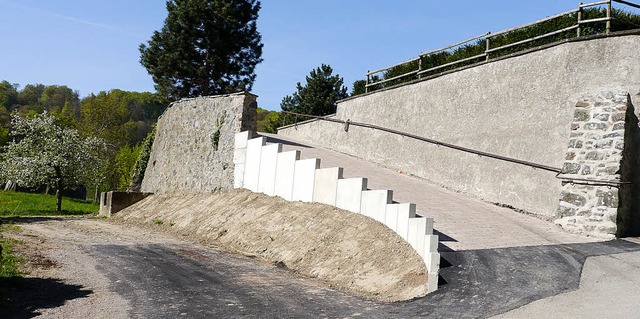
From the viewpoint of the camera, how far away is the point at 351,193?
488 inches

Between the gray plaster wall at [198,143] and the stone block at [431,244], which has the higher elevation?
the gray plaster wall at [198,143]

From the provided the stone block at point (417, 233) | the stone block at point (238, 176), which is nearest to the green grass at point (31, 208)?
the stone block at point (238, 176)

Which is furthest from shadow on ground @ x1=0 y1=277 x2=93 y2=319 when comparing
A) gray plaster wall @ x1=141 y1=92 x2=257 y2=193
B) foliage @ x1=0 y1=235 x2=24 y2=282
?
gray plaster wall @ x1=141 y1=92 x2=257 y2=193

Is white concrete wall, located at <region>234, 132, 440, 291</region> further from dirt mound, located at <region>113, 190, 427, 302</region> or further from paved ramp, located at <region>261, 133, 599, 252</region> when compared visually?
paved ramp, located at <region>261, 133, 599, 252</region>

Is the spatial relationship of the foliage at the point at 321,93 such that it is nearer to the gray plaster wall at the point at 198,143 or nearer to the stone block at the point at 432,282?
the gray plaster wall at the point at 198,143

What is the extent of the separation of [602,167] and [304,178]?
7246 millimetres

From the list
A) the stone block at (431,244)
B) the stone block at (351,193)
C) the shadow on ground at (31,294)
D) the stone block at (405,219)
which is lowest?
the shadow on ground at (31,294)

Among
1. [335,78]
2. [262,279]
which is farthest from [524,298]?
[335,78]

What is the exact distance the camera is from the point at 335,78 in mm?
38906

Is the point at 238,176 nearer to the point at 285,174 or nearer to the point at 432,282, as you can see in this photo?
the point at 285,174

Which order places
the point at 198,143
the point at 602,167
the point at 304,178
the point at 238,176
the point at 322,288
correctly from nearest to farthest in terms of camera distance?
the point at 322,288, the point at 602,167, the point at 304,178, the point at 238,176, the point at 198,143

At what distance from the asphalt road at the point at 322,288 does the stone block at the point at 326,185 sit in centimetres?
245

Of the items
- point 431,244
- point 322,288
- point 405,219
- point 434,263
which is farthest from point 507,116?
point 322,288

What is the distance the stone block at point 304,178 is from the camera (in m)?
13.9
